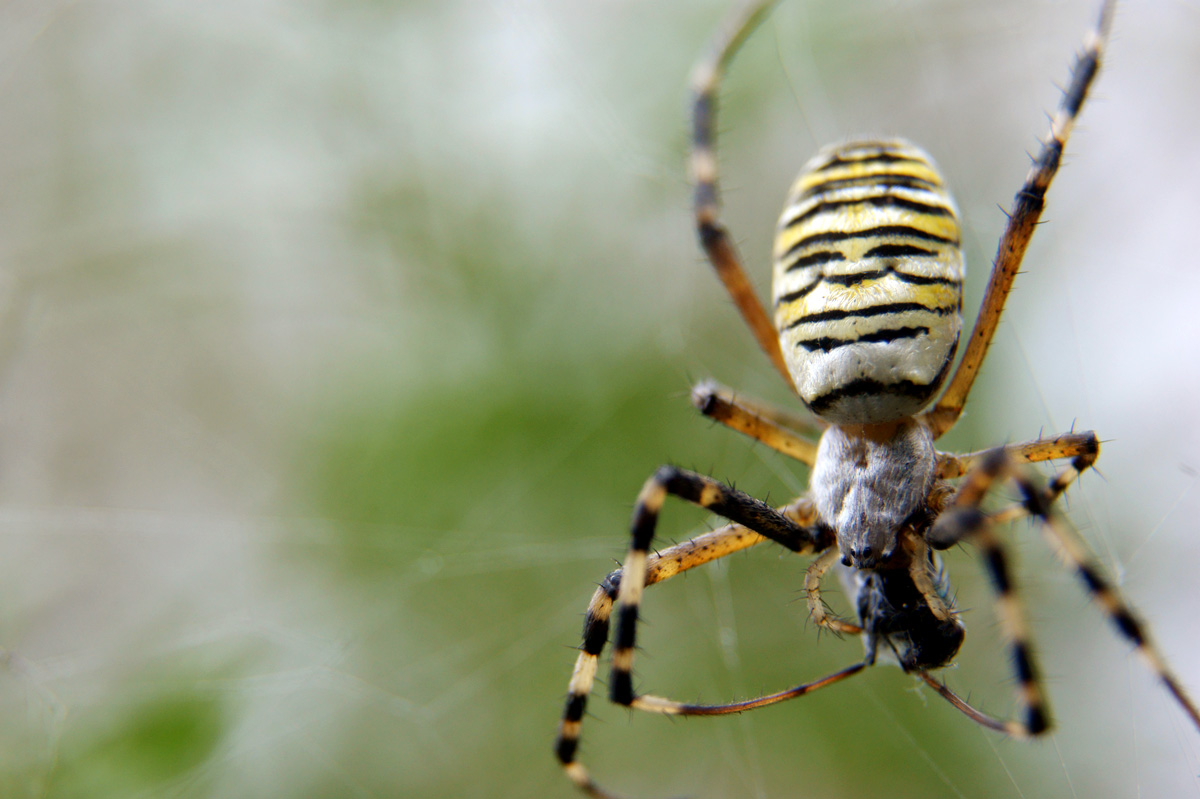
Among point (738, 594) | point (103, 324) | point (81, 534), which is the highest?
point (103, 324)

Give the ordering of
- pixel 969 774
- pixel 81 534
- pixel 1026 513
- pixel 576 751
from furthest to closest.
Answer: pixel 81 534 < pixel 969 774 < pixel 576 751 < pixel 1026 513

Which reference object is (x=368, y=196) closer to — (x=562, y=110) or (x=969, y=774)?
(x=562, y=110)

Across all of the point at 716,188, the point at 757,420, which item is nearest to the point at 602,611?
the point at 757,420

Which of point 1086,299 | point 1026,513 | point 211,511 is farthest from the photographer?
point 211,511

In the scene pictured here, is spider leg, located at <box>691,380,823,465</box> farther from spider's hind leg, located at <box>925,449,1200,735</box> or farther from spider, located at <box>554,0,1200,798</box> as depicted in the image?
spider's hind leg, located at <box>925,449,1200,735</box>

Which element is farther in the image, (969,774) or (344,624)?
(344,624)

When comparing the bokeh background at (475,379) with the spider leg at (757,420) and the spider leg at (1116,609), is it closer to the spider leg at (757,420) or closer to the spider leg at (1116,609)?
the spider leg at (757,420)

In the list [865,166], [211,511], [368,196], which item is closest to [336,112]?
[368,196]

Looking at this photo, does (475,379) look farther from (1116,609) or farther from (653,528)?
(1116,609)
